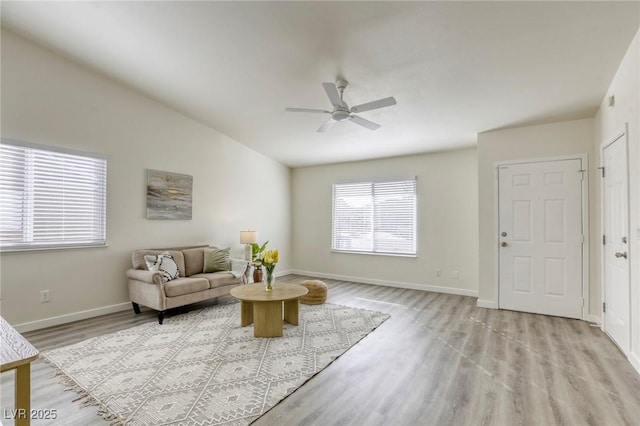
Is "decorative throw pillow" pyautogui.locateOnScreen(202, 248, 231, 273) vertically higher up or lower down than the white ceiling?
lower down

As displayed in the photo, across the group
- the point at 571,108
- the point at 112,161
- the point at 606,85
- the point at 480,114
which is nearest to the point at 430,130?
the point at 480,114

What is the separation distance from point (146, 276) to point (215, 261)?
1091 millimetres

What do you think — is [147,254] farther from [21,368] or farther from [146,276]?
[21,368]

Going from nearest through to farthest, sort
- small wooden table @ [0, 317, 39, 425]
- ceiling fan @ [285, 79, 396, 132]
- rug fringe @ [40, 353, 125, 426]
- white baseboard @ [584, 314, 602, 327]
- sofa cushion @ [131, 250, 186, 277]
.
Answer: small wooden table @ [0, 317, 39, 425] → rug fringe @ [40, 353, 125, 426] → ceiling fan @ [285, 79, 396, 132] → white baseboard @ [584, 314, 602, 327] → sofa cushion @ [131, 250, 186, 277]

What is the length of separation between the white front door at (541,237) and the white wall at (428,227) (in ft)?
2.67

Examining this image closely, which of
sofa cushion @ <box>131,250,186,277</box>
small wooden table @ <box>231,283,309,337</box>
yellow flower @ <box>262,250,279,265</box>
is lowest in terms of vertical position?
small wooden table @ <box>231,283,309,337</box>

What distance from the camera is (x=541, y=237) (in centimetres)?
416

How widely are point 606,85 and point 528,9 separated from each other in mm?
1708

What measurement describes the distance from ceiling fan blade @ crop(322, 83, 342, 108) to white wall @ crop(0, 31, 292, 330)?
308 centimetres

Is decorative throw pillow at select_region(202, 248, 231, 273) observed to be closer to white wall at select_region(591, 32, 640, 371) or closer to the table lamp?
the table lamp

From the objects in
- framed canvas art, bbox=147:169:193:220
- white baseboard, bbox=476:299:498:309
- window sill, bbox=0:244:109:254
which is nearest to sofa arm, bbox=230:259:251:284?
framed canvas art, bbox=147:169:193:220

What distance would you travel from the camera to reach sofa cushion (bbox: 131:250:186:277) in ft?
13.9

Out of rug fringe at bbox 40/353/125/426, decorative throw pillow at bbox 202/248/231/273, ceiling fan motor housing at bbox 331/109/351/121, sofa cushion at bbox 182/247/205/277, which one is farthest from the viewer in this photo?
decorative throw pillow at bbox 202/248/231/273

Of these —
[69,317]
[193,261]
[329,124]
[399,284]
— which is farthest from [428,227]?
[69,317]
